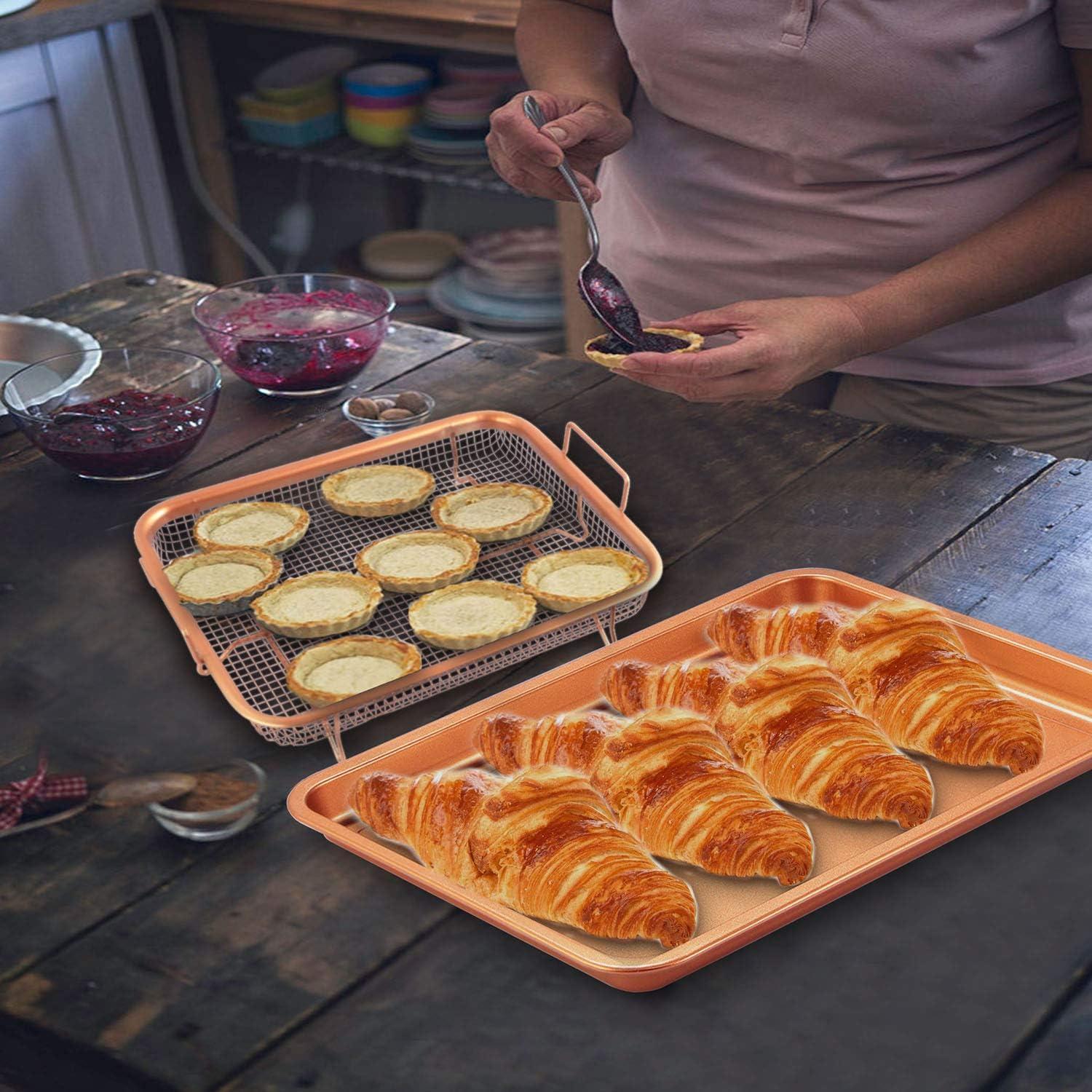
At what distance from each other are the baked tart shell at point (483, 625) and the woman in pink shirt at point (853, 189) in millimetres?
262

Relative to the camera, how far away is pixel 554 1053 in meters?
0.75

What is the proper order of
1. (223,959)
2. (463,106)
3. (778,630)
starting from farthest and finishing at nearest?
(463,106)
(778,630)
(223,959)

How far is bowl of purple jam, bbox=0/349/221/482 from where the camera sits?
54.2 inches

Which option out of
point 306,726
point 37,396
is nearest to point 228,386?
point 37,396

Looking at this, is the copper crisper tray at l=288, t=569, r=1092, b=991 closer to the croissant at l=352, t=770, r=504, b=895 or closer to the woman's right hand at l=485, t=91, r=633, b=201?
the croissant at l=352, t=770, r=504, b=895

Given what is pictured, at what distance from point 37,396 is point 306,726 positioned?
2.27ft

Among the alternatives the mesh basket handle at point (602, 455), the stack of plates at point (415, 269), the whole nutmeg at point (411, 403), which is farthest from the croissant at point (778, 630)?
the stack of plates at point (415, 269)

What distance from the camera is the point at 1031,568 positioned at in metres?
1.19

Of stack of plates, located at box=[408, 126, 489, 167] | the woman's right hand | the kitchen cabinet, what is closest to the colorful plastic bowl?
stack of plates, located at box=[408, 126, 489, 167]

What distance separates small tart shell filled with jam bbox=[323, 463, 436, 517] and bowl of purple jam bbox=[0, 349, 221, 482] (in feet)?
0.65

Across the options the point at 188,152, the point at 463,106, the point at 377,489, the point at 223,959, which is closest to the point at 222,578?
the point at 377,489

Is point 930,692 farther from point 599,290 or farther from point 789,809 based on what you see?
point 599,290

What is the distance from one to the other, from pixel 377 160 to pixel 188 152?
520mm

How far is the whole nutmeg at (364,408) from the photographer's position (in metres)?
1.48
